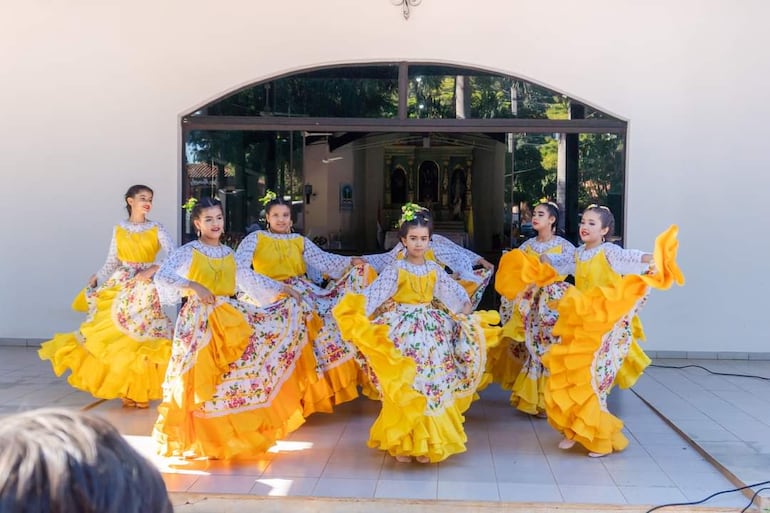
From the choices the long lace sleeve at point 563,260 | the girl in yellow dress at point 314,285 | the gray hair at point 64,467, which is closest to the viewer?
the gray hair at point 64,467

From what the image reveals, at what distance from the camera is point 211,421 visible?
4449mm

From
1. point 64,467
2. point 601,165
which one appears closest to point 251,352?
point 64,467

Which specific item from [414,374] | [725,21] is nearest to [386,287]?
[414,374]

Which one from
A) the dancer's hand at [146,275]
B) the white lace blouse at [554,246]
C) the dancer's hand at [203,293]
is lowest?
the dancer's hand at [146,275]

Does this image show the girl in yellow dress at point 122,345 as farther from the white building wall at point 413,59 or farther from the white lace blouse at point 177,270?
the white building wall at point 413,59

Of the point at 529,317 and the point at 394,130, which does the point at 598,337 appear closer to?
the point at 529,317

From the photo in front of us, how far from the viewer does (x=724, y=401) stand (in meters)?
5.86

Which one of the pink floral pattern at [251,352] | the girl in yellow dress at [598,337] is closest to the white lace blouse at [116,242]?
the pink floral pattern at [251,352]

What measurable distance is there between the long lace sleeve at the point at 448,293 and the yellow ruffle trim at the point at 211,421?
3.86 ft

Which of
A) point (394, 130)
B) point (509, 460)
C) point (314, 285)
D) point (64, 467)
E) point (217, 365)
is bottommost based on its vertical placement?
point (509, 460)

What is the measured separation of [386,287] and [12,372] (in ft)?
12.8

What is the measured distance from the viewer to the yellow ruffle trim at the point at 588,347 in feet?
14.0

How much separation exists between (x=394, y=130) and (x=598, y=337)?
11.3ft

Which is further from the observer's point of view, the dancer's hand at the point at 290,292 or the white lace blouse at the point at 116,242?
the white lace blouse at the point at 116,242
